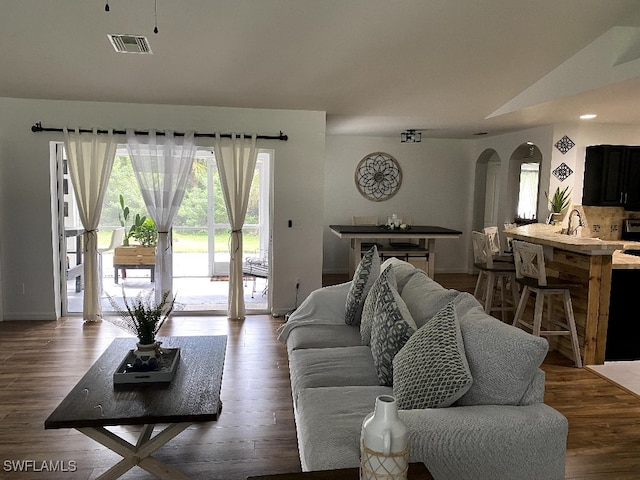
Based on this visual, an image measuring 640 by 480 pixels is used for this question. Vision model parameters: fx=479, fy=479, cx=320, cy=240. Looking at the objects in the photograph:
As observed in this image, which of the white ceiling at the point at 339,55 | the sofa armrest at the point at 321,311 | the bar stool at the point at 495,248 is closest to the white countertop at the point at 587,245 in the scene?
the bar stool at the point at 495,248

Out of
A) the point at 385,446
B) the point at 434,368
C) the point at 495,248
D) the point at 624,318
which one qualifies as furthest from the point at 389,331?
the point at 495,248

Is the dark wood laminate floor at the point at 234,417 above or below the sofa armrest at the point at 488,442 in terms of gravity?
below

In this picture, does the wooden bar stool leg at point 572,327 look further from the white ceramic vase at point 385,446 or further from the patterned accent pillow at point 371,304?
the white ceramic vase at point 385,446

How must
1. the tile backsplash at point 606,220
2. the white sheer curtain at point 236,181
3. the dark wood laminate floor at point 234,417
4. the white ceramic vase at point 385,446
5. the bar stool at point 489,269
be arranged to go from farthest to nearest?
1. the tile backsplash at point 606,220
2. the white sheer curtain at point 236,181
3. the bar stool at point 489,269
4. the dark wood laminate floor at point 234,417
5. the white ceramic vase at point 385,446

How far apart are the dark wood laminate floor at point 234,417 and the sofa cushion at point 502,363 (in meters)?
1.11

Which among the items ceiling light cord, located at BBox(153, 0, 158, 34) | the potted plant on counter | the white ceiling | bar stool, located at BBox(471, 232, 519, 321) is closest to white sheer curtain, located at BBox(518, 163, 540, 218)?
the white ceiling

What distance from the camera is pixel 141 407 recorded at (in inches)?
88.4

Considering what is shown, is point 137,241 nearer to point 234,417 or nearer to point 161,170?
point 161,170

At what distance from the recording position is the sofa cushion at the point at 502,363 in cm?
182

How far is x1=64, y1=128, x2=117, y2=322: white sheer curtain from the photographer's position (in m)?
5.11

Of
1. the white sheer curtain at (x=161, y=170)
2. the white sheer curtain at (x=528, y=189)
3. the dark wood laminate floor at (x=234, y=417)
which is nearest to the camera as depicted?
the dark wood laminate floor at (x=234, y=417)

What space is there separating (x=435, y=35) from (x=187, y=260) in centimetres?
384

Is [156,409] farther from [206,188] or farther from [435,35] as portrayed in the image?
[206,188]

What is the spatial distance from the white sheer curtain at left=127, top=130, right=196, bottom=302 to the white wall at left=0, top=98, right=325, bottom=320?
0.18m
